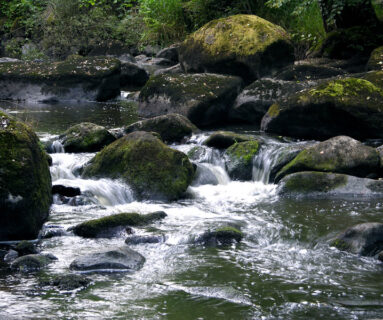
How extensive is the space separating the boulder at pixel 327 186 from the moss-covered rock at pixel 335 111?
2.22 metres

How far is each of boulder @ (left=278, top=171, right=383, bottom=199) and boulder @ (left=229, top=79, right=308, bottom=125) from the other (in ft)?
12.7

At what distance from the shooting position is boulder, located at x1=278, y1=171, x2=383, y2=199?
25.6 ft

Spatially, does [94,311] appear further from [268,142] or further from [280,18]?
[280,18]

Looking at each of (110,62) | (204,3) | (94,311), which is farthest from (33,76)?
(94,311)

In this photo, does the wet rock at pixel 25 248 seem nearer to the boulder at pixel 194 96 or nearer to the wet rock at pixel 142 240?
the wet rock at pixel 142 240

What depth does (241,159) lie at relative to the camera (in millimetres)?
9273

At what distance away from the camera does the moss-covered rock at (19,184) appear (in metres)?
5.83

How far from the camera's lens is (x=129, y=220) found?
6.39m

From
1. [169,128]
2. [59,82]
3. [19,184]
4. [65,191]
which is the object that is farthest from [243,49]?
[19,184]

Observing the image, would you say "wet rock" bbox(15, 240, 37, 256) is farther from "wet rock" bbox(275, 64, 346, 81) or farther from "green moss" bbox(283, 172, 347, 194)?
"wet rock" bbox(275, 64, 346, 81)

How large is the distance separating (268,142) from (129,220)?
443 centimetres

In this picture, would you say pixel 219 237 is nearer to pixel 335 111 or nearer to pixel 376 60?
pixel 335 111

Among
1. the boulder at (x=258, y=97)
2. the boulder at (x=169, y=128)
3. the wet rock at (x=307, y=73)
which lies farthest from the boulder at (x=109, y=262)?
the wet rock at (x=307, y=73)

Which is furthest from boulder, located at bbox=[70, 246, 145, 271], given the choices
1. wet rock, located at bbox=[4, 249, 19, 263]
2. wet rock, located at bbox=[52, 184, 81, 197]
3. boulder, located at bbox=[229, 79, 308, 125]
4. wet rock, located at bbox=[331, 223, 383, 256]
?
boulder, located at bbox=[229, 79, 308, 125]
